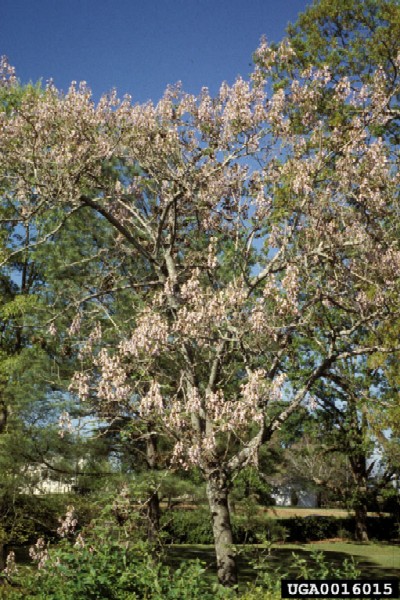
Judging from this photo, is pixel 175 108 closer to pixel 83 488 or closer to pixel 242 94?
pixel 242 94

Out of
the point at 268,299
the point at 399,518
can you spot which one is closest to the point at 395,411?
the point at 268,299

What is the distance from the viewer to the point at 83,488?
1377 cm

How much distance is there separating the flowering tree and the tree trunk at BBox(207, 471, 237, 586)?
23mm

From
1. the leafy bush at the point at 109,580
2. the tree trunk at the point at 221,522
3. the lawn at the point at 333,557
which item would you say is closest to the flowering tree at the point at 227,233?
the tree trunk at the point at 221,522

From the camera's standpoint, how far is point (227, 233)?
37.1 ft

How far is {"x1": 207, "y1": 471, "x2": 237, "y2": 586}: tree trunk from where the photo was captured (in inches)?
363

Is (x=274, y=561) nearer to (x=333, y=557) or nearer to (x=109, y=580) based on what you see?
(x=333, y=557)

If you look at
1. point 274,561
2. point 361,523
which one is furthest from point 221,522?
point 361,523

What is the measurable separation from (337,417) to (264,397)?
17.4m

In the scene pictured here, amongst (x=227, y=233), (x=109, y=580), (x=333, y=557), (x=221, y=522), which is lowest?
(x=333, y=557)

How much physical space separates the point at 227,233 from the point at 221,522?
526 centimetres

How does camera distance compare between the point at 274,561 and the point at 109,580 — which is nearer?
the point at 109,580

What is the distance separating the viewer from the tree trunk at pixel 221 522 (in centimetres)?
922

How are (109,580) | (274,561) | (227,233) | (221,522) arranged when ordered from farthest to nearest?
(274,561) < (227,233) < (221,522) < (109,580)
